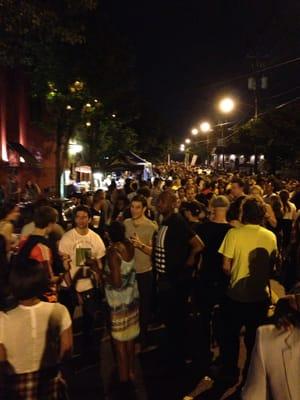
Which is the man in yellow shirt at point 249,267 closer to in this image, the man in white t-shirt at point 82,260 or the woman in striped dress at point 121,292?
the woman in striped dress at point 121,292

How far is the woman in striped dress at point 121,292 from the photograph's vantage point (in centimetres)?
505

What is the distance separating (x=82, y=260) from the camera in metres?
5.99

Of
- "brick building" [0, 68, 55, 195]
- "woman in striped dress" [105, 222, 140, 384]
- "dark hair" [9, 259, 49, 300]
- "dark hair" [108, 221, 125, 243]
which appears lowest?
"woman in striped dress" [105, 222, 140, 384]

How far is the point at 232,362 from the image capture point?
532cm

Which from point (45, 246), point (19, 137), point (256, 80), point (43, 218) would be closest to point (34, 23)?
point (43, 218)

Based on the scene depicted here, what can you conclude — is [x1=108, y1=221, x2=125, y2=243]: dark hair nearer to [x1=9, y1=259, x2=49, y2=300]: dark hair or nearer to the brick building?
[x1=9, y1=259, x2=49, y2=300]: dark hair

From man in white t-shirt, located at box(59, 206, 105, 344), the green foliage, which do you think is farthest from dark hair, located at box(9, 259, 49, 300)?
the green foliage

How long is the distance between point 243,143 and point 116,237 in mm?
31432

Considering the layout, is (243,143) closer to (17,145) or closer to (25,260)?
(17,145)

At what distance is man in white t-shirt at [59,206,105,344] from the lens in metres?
5.99

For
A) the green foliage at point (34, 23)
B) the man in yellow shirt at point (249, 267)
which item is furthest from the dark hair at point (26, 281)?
the green foliage at point (34, 23)

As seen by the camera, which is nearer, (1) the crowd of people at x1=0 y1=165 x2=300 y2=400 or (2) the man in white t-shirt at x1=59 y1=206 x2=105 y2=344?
(1) the crowd of people at x1=0 y1=165 x2=300 y2=400

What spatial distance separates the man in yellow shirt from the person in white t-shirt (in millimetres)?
2413

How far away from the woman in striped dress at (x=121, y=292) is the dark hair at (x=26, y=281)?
6.42 ft
